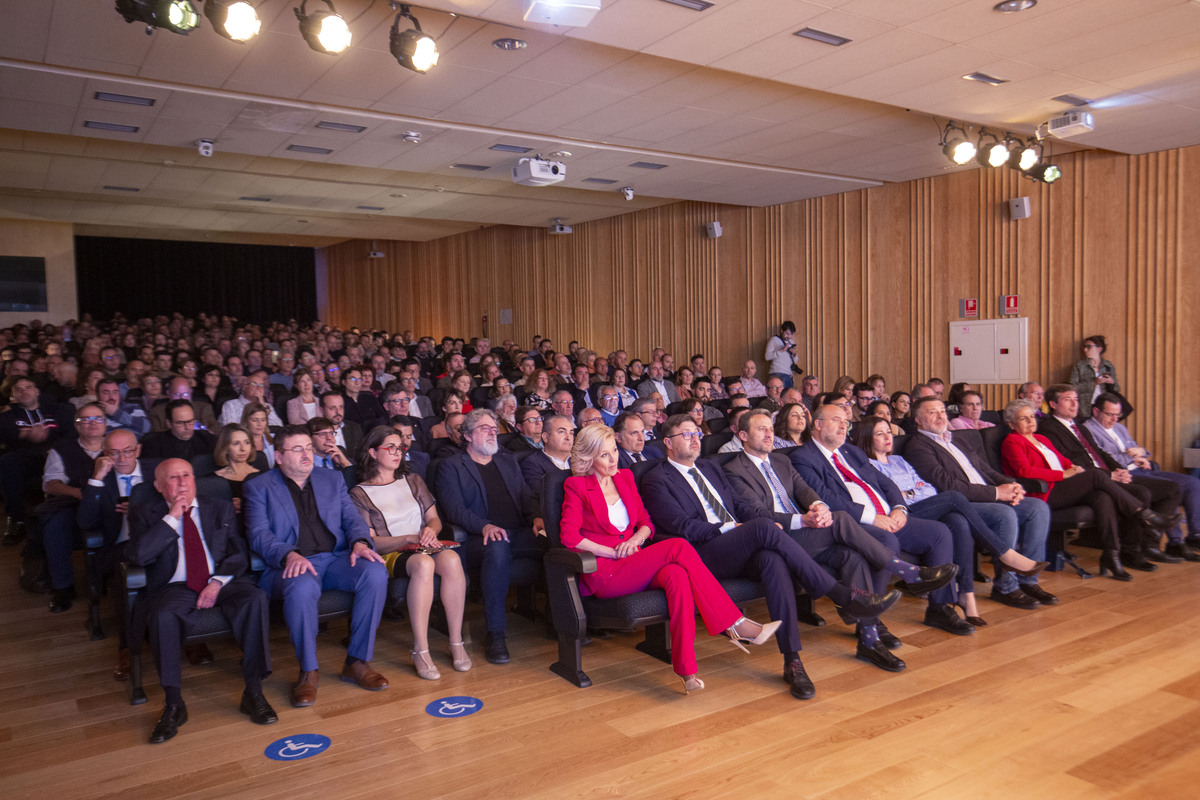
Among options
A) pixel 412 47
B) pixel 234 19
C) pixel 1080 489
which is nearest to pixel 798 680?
pixel 1080 489

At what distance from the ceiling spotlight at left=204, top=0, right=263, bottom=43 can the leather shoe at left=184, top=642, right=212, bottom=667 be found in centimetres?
286

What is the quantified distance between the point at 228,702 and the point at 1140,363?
25.3 feet

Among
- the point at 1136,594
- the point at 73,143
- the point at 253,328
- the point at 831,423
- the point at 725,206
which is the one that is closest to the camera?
the point at 831,423

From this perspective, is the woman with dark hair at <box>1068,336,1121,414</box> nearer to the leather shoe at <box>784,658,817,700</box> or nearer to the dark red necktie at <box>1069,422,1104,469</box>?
the dark red necktie at <box>1069,422,1104,469</box>

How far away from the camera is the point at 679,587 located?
3.40 metres

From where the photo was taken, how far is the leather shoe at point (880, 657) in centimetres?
361

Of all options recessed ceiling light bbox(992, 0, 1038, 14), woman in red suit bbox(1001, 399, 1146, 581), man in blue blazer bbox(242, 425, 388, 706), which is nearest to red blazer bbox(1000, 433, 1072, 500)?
woman in red suit bbox(1001, 399, 1146, 581)

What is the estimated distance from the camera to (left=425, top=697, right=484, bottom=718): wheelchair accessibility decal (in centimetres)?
326

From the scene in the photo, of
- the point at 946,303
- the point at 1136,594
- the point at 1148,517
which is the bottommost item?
the point at 1136,594

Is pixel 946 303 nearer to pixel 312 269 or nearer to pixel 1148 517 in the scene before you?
pixel 1148 517

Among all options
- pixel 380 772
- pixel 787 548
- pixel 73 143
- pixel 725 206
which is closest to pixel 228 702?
pixel 380 772

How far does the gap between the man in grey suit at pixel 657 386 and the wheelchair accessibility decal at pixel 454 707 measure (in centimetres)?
559

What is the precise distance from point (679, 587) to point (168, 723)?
6.24 ft

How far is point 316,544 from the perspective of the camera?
146 inches
